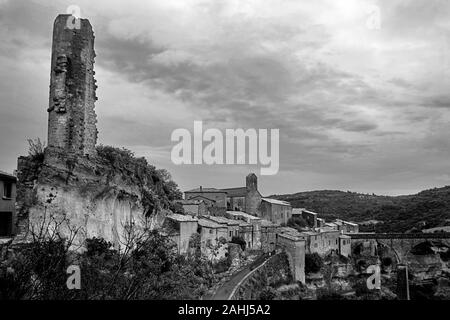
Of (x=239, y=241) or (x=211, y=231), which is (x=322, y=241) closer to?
(x=239, y=241)

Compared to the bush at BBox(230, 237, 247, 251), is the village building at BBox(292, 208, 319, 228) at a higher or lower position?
higher

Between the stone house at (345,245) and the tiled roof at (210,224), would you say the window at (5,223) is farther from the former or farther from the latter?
the stone house at (345,245)

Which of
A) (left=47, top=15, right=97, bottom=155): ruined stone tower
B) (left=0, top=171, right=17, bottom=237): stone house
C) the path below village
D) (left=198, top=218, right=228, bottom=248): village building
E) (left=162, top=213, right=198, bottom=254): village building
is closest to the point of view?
A: (left=47, top=15, right=97, bottom=155): ruined stone tower

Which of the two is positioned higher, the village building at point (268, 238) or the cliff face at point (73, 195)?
the cliff face at point (73, 195)

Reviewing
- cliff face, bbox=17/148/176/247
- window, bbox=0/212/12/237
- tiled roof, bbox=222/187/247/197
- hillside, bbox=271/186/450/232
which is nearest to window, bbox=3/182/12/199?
window, bbox=0/212/12/237

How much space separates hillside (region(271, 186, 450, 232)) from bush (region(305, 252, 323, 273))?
3754 centimetres

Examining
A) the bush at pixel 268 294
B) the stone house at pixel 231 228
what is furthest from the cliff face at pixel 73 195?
the stone house at pixel 231 228

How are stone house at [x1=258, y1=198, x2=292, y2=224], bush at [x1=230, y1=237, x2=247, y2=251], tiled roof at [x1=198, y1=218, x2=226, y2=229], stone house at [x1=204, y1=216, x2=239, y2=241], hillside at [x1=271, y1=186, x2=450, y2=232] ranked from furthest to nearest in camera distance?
hillside at [x1=271, y1=186, x2=450, y2=232], stone house at [x1=258, y1=198, x2=292, y2=224], bush at [x1=230, y1=237, x2=247, y2=251], stone house at [x1=204, y1=216, x2=239, y2=241], tiled roof at [x1=198, y1=218, x2=226, y2=229]

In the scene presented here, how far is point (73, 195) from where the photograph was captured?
24.4 m

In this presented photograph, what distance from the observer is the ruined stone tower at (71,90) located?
2502cm

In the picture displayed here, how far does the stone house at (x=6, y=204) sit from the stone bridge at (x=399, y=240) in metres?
52.0

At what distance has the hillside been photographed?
9556 cm

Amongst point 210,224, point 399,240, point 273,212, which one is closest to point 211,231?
point 210,224

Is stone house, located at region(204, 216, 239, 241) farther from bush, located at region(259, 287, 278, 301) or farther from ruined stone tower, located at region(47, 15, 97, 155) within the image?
ruined stone tower, located at region(47, 15, 97, 155)
